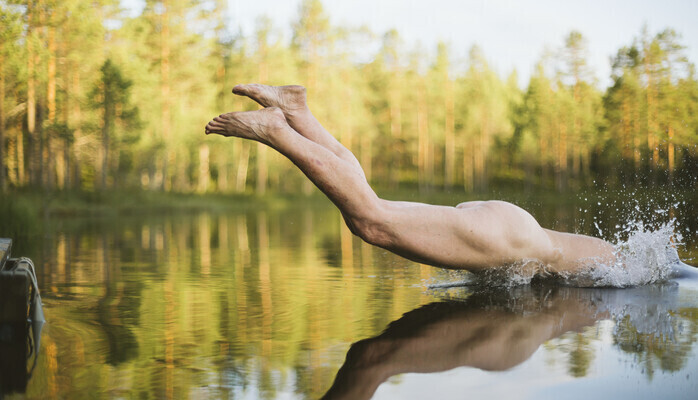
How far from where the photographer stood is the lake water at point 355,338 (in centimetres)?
259

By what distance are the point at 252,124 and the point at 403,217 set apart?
0.99 metres

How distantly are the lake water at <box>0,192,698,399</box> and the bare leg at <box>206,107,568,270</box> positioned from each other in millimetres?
295

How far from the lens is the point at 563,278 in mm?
5141

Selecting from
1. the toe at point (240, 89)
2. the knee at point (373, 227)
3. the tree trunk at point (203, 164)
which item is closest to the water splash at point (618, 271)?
the knee at point (373, 227)

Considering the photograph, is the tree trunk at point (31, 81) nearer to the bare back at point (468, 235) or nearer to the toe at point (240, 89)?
the toe at point (240, 89)

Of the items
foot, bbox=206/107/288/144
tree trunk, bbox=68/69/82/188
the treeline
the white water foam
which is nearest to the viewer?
foot, bbox=206/107/288/144

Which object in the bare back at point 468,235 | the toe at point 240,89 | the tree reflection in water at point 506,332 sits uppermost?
the toe at point 240,89

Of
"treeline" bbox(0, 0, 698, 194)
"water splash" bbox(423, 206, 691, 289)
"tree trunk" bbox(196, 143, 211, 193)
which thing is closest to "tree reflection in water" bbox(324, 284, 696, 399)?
"water splash" bbox(423, 206, 691, 289)

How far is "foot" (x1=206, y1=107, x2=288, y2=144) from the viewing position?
4.22 m

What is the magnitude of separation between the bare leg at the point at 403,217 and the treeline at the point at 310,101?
23.8 m

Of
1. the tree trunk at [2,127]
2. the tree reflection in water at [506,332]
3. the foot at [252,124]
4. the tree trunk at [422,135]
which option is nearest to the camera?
the tree reflection in water at [506,332]

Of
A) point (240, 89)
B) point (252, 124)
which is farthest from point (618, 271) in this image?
point (240, 89)

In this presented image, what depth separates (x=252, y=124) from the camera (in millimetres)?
4254

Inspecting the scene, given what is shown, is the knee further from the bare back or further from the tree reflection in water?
the tree reflection in water
